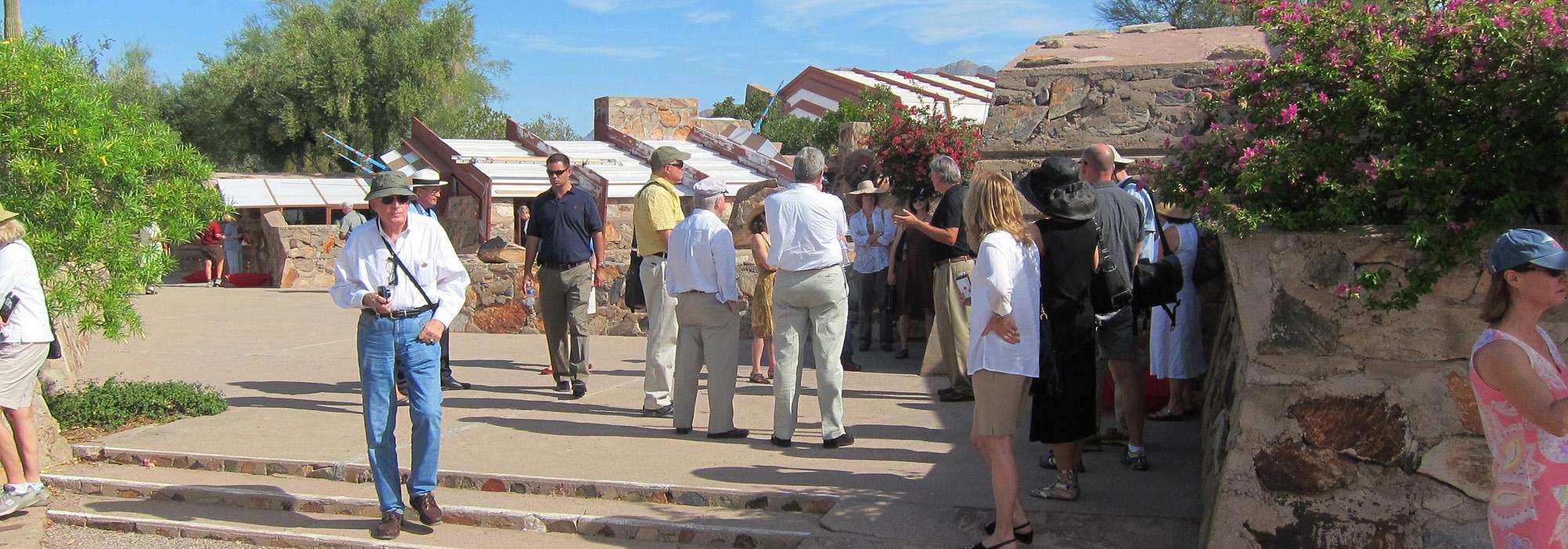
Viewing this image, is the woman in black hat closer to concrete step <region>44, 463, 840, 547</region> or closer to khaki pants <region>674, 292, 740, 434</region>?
concrete step <region>44, 463, 840, 547</region>

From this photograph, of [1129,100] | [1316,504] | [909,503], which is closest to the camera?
[1316,504]

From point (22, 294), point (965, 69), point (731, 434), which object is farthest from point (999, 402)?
point (965, 69)

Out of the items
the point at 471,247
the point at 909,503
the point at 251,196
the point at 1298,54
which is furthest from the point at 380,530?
the point at 251,196

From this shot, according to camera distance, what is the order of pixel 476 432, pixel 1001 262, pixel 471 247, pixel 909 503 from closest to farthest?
pixel 1001 262, pixel 909 503, pixel 476 432, pixel 471 247

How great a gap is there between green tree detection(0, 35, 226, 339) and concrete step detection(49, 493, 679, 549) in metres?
1.22

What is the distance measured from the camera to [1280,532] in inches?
158

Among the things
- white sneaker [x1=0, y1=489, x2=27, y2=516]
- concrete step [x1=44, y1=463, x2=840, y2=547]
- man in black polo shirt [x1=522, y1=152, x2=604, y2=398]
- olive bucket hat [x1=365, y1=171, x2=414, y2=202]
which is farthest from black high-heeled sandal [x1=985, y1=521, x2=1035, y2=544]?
white sneaker [x1=0, y1=489, x2=27, y2=516]

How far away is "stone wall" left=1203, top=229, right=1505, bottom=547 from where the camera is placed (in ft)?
12.6

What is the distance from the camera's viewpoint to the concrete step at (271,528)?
5.16 metres

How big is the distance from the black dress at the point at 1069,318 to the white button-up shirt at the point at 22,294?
450 cm

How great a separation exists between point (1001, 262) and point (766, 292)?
13.0ft

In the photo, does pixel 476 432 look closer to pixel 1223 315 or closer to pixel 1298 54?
pixel 1223 315

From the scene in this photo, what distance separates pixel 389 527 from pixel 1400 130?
13.7 feet

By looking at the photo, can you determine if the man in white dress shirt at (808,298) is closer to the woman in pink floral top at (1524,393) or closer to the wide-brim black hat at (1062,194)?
the wide-brim black hat at (1062,194)
